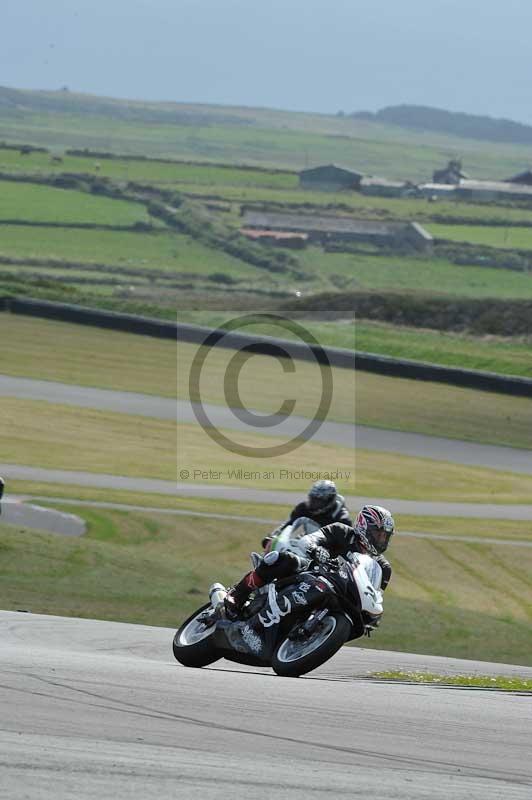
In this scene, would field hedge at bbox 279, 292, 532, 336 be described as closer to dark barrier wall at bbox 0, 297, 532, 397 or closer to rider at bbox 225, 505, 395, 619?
dark barrier wall at bbox 0, 297, 532, 397

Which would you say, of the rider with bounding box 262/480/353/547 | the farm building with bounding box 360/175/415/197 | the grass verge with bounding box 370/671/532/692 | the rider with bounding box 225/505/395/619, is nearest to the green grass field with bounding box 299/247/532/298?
the farm building with bounding box 360/175/415/197

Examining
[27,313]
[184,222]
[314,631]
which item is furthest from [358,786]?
[184,222]

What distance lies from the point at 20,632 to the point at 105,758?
7.31 meters

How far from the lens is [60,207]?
93438 millimetres

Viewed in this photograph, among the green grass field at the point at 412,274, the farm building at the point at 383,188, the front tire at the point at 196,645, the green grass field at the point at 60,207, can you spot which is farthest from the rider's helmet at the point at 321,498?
the farm building at the point at 383,188

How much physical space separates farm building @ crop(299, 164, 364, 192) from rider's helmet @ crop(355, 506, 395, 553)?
142090 mm

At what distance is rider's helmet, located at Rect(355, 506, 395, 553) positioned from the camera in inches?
429

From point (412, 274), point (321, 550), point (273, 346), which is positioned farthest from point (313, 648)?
point (412, 274)

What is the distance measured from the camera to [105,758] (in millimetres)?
6457

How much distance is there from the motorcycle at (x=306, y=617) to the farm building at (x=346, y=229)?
309 feet

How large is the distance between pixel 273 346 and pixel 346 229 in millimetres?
64312

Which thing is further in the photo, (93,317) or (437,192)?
(437,192)

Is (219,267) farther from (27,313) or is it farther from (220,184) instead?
(220,184)

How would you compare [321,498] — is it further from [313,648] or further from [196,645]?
[313,648]
